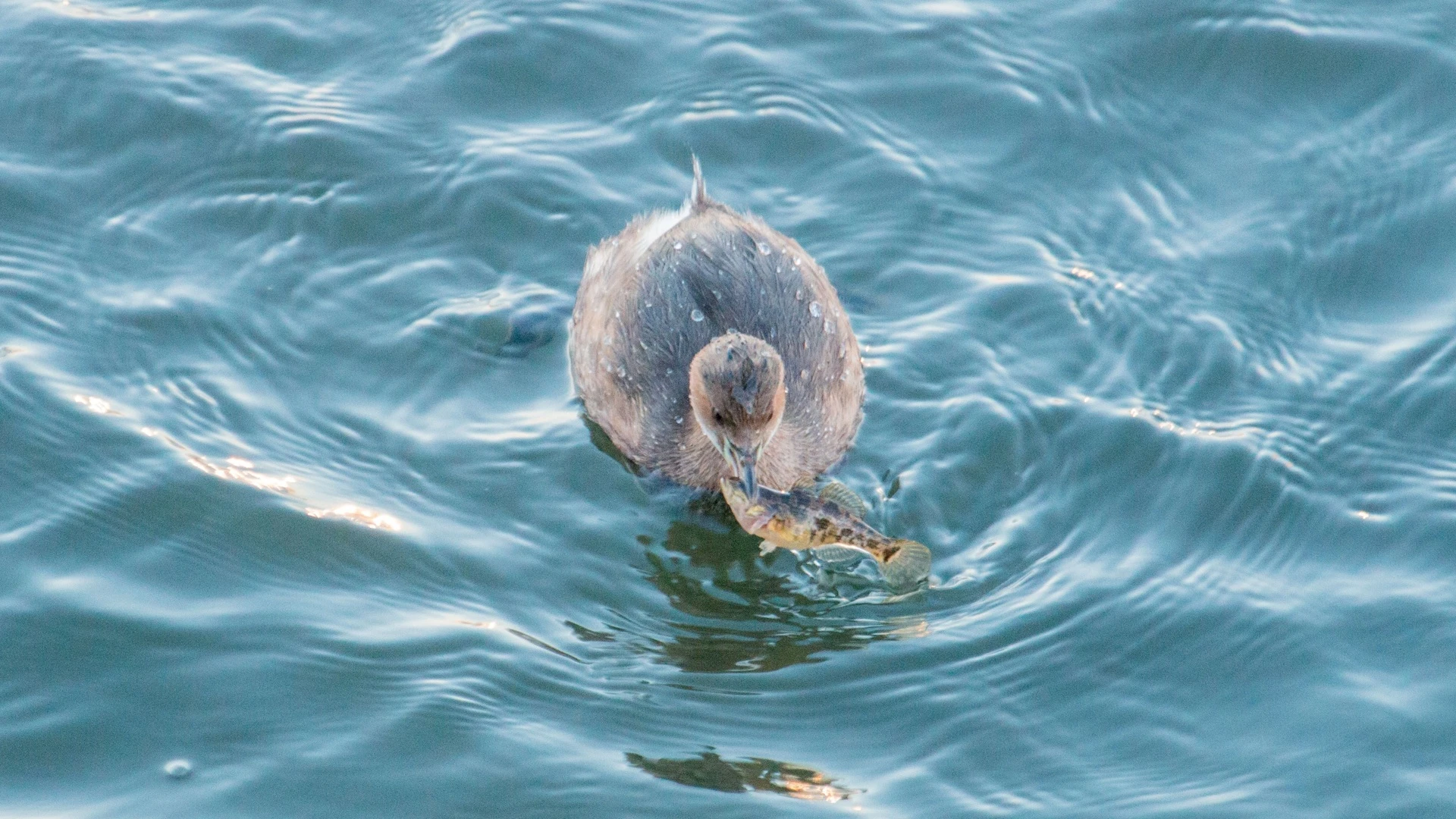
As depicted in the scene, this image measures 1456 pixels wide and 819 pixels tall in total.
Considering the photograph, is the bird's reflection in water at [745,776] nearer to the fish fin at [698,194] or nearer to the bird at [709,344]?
the bird at [709,344]

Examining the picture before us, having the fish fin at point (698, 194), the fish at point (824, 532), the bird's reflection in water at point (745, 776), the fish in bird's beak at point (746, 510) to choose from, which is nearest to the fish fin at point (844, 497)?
the fish at point (824, 532)

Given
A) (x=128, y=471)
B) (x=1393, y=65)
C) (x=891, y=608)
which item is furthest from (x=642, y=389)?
(x=1393, y=65)

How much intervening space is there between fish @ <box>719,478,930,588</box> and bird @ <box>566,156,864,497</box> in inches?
20.1

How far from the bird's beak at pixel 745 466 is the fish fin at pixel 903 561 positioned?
2.15 ft

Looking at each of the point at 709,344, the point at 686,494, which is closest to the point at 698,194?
the point at 709,344

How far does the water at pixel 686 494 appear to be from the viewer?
21.7 ft

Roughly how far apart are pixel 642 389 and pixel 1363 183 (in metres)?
Answer: 4.00

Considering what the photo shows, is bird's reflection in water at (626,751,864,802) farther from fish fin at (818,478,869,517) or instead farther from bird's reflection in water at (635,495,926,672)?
fish fin at (818,478,869,517)

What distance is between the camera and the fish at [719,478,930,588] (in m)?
7.19

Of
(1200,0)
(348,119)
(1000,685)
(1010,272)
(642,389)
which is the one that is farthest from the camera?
(1200,0)

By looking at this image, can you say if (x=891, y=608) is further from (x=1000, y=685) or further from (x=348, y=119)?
(x=348, y=119)

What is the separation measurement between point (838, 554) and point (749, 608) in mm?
429

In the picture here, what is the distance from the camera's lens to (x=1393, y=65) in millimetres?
10125

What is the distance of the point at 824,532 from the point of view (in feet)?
23.9
